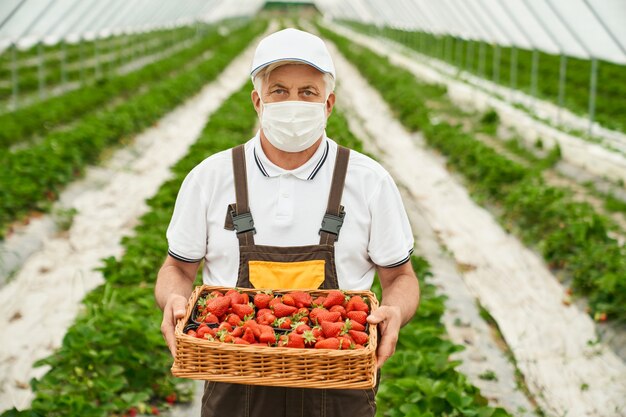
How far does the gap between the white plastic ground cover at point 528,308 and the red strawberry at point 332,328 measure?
2.53 m

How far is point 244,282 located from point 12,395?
264cm

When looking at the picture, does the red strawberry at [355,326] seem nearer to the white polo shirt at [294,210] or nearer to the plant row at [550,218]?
the white polo shirt at [294,210]

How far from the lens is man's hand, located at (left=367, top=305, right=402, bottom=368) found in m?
1.98

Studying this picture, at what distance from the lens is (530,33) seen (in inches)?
496

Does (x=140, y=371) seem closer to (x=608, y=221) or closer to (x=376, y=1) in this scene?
(x=608, y=221)

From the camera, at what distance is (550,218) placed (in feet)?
22.1

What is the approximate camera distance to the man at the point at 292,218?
2.04m

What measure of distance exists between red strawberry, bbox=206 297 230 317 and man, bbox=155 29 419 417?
0.07 meters

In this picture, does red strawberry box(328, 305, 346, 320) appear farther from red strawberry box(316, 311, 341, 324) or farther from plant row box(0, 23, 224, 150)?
plant row box(0, 23, 224, 150)

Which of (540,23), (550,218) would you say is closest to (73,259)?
(550,218)

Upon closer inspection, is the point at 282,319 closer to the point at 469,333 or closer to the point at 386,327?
the point at 386,327

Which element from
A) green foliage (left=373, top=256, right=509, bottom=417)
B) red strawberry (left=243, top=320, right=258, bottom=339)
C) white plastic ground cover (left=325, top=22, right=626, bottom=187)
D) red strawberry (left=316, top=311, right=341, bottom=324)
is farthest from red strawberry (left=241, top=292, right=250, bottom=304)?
white plastic ground cover (left=325, top=22, right=626, bottom=187)

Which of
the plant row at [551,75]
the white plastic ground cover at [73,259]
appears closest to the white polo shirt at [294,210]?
the white plastic ground cover at [73,259]

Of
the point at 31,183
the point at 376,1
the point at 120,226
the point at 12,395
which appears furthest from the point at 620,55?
the point at 376,1
